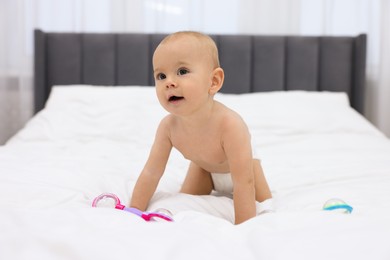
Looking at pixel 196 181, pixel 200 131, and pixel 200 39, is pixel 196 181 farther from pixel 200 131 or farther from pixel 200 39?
pixel 200 39

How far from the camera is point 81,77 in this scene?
8.70 ft

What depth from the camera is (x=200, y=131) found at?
1120 millimetres

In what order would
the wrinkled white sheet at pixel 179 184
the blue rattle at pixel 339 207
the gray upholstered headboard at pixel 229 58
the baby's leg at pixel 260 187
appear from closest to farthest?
1. the wrinkled white sheet at pixel 179 184
2. the blue rattle at pixel 339 207
3. the baby's leg at pixel 260 187
4. the gray upholstered headboard at pixel 229 58

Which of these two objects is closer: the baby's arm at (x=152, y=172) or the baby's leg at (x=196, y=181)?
the baby's arm at (x=152, y=172)

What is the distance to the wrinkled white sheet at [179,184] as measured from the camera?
574 millimetres

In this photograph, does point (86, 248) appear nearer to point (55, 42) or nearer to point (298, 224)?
point (298, 224)

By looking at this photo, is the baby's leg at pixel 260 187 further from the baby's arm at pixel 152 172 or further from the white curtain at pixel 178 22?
the white curtain at pixel 178 22

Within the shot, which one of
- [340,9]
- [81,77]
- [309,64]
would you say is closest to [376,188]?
[309,64]

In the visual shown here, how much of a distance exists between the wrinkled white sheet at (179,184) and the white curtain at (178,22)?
1.47 ft

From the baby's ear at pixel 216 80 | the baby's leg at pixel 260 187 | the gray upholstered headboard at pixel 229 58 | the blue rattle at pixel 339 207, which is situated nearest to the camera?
the blue rattle at pixel 339 207

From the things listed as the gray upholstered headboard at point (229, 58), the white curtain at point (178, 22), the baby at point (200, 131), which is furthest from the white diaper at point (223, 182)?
the white curtain at point (178, 22)

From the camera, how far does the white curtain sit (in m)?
2.66

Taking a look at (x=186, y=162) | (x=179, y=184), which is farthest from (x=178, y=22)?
(x=179, y=184)

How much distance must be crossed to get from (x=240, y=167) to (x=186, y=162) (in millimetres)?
724
